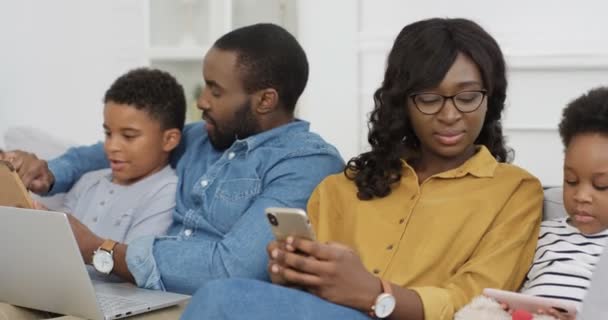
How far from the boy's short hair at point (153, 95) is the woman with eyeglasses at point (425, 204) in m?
0.49

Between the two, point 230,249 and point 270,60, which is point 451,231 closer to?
point 230,249

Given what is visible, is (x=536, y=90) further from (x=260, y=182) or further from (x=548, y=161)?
(x=260, y=182)

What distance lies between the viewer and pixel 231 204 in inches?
74.4

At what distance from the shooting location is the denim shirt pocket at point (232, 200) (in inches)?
74.1

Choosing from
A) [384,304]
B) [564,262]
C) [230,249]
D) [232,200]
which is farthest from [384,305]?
[232,200]

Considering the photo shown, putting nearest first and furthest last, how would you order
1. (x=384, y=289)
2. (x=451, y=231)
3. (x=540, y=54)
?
(x=384, y=289)
(x=451, y=231)
(x=540, y=54)

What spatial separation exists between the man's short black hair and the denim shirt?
0.08 m

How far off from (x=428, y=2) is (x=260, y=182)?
0.90 meters

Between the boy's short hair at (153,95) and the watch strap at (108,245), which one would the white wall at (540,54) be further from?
the watch strap at (108,245)

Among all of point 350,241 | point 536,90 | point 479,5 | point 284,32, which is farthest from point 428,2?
point 350,241

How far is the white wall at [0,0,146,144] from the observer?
321 centimetres

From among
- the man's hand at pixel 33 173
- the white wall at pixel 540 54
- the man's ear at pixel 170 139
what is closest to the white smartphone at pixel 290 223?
the man's ear at pixel 170 139

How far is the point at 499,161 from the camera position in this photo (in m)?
1.80

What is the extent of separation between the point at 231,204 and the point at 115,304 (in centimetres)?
31
